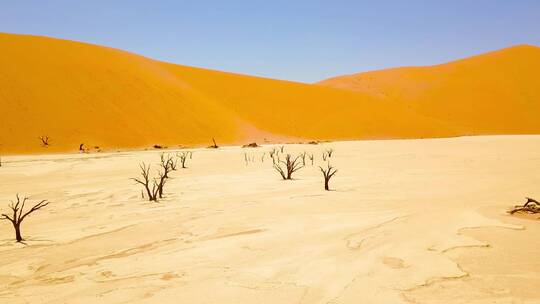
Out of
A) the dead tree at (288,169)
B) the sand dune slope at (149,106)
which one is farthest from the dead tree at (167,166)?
the sand dune slope at (149,106)

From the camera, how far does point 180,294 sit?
258 centimetres

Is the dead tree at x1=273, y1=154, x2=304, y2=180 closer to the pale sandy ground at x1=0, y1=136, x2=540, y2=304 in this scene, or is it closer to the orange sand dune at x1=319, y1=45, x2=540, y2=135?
the pale sandy ground at x1=0, y1=136, x2=540, y2=304

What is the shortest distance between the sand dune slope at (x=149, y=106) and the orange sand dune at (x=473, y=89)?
7.12m

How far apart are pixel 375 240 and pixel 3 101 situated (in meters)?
29.1

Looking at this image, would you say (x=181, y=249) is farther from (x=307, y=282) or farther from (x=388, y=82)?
(x=388, y=82)

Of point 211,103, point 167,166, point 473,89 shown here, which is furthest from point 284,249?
point 473,89

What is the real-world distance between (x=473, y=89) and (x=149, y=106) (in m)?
40.1

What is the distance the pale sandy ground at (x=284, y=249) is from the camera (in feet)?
8.52

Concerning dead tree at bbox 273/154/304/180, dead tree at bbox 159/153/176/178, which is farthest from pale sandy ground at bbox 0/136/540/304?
dead tree at bbox 159/153/176/178

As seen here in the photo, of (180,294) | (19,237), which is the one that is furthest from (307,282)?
(19,237)

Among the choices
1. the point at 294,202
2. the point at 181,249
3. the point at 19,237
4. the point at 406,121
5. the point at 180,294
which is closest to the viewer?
the point at 180,294

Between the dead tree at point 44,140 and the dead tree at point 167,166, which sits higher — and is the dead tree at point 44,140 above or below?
above

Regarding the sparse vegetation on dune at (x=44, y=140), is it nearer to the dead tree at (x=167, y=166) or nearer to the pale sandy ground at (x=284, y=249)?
the dead tree at (x=167, y=166)

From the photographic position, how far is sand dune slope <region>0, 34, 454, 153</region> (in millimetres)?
26547
